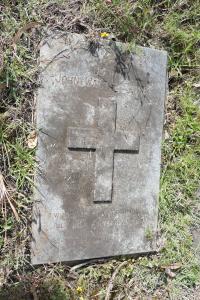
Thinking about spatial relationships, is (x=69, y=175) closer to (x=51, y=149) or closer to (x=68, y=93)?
(x=51, y=149)

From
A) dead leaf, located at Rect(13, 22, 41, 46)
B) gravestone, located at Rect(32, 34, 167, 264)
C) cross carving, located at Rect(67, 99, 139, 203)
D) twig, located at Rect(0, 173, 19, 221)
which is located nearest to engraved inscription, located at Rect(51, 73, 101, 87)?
gravestone, located at Rect(32, 34, 167, 264)

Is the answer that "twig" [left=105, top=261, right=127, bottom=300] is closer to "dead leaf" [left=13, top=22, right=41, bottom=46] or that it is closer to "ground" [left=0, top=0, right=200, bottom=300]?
"ground" [left=0, top=0, right=200, bottom=300]

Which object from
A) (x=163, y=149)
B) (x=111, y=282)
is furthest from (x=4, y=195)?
(x=163, y=149)

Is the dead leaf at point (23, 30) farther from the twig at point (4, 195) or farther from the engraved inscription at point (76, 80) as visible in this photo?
the twig at point (4, 195)

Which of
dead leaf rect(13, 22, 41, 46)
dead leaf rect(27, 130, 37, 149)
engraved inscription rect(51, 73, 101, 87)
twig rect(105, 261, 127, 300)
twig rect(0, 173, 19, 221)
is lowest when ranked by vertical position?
twig rect(105, 261, 127, 300)

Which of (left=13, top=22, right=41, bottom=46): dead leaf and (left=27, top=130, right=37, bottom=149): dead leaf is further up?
→ (left=13, top=22, right=41, bottom=46): dead leaf

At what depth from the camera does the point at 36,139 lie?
2.74 metres

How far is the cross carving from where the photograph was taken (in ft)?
9.44

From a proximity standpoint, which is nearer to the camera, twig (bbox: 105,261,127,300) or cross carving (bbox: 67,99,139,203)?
cross carving (bbox: 67,99,139,203)

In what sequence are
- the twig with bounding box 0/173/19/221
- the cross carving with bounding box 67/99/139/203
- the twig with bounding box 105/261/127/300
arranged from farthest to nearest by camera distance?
1. the twig with bounding box 105/261/127/300
2. the cross carving with bounding box 67/99/139/203
3. the twig with bounding box 0/173/19/221

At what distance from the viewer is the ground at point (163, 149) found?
2787 mm

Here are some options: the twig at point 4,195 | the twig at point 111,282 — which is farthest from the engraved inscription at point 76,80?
the twig at point 111,282

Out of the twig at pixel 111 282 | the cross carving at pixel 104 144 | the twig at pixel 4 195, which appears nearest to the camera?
the twig at pixel 4 195

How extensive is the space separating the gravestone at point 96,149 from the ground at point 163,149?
106 mm
